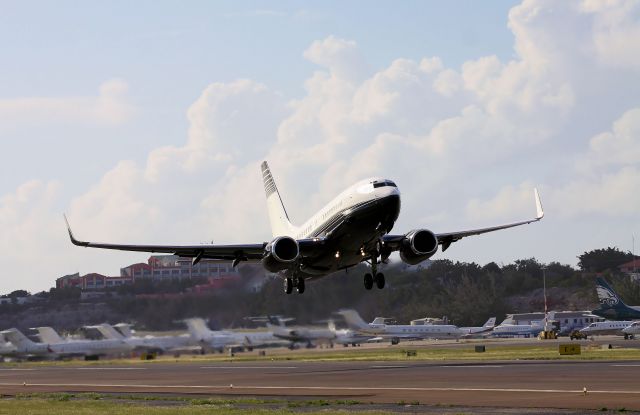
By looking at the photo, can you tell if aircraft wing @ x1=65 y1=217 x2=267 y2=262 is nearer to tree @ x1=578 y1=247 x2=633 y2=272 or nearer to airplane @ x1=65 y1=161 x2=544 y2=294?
airplane @ x1=65 y1=161 x2=544 y2=294

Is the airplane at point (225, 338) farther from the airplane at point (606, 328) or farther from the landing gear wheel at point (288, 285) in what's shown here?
the airplane at point (606, 328)

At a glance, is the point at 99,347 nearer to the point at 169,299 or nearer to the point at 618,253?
the point at 169,299

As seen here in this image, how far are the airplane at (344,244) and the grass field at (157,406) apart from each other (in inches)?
422

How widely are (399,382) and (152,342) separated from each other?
49691 mm

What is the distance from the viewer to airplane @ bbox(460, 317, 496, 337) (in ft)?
452

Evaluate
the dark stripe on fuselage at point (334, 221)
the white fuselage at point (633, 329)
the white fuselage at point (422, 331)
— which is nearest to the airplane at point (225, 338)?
the white fuselage at point (422, 331)

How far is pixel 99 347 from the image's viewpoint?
103875 millimetres

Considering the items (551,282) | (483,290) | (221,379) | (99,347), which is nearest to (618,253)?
(551,282)

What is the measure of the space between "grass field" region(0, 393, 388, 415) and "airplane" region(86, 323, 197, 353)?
44.7 m

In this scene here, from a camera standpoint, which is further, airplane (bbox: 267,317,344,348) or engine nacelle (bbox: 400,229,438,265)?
airplane (bbox: 267,317,344,348)

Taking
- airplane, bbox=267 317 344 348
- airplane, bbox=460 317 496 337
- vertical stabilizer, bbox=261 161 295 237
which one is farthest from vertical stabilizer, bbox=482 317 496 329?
vertical stabilizer, bbox=261 161 295 237

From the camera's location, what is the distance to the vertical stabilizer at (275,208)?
2940 inches

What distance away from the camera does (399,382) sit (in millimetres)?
52094

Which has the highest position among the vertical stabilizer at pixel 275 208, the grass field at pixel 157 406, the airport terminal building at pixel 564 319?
the vertical stabilizer at pixel 275 208
